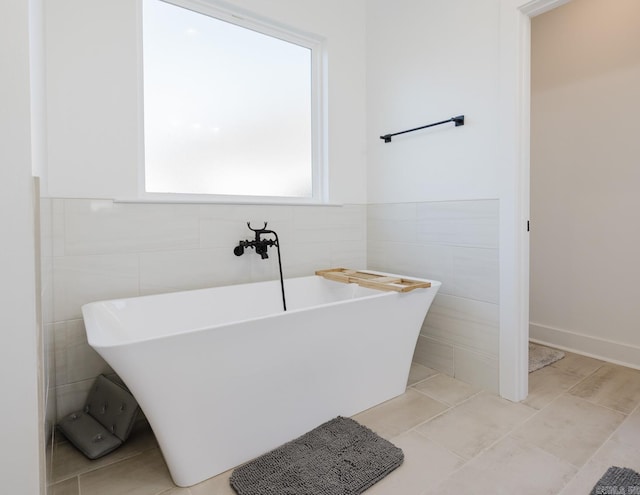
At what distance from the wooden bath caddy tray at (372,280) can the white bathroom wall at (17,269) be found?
59.8 inches

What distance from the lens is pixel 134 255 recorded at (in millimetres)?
1975

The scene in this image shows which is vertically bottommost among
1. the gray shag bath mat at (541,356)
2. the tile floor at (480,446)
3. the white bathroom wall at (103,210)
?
the tile floor at (480,446)

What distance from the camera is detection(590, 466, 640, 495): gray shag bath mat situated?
1.34 m

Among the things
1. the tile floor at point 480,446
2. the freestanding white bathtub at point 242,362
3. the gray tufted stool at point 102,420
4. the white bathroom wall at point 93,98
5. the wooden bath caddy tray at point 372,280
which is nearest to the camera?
the freestanding white bathtub at point 242,362

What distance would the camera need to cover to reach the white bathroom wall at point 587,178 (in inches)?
96.3

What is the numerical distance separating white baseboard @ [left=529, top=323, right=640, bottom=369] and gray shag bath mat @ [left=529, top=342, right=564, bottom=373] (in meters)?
0.11

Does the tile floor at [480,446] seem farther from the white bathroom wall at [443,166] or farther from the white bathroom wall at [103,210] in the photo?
the white bathroom wall at [103,210]

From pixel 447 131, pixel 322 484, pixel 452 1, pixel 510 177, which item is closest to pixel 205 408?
pixel 322 484

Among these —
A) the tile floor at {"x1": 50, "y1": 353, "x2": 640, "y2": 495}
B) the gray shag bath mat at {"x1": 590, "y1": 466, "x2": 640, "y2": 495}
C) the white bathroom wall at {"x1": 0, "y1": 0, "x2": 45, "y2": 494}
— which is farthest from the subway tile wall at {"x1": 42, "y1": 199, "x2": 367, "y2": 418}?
the gray shag bath mat at {"x1": 590, "y1": 466, "x2": 640, "y2": 495}

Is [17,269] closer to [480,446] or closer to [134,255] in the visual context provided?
→ [134,255]

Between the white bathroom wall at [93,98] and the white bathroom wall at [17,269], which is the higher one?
the white bathroom wall at [93,98]

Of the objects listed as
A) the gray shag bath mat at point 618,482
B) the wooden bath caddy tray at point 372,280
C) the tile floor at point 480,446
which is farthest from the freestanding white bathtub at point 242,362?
the gray shag bath mat at point 618,482

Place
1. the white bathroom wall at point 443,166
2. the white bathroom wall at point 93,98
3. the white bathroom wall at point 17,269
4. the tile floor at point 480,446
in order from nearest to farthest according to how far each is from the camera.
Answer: the white bathroom wall at point 17,269 → the tile floor at point 480,446 → the white bathroom wall at point 93,98 → the white bathroom wall at point 443,166

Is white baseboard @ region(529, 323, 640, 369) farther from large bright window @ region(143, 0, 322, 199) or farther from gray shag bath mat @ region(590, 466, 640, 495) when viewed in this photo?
large bright window @ region(143, 0, 322, 199)
